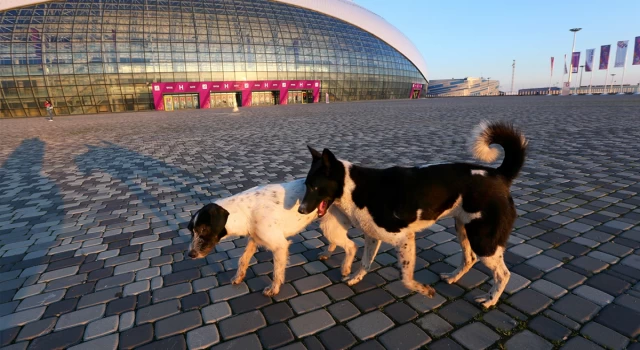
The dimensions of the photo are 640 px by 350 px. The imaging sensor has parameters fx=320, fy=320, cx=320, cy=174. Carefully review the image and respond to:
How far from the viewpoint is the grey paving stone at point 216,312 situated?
10.3 feet

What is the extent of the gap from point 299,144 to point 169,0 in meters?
48.7

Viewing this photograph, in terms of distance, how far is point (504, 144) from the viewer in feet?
10.6

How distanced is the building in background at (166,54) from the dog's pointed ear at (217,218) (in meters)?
49.4

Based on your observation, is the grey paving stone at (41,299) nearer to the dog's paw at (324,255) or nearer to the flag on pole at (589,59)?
the dog's paw at (324,255)

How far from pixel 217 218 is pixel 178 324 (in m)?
1.05

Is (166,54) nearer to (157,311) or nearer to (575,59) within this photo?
(157,311)

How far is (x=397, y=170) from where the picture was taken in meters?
3.29

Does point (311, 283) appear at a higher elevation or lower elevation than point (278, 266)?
lower

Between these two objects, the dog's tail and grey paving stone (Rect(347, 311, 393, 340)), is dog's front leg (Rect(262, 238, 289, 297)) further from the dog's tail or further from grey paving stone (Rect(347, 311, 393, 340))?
the dog's tail

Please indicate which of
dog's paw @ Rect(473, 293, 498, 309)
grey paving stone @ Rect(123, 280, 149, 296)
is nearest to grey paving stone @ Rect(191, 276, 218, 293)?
grey paving stone @ Rect(123, 280, 149, 296)

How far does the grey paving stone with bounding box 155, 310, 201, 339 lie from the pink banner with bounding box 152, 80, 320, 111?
4969 cm

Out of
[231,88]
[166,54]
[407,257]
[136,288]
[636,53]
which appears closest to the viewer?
[407,257]

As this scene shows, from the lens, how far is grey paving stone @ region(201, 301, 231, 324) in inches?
123

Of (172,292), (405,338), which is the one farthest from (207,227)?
(405,338)
